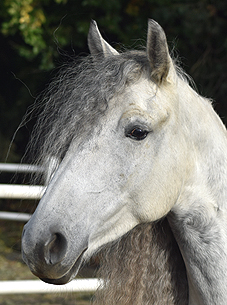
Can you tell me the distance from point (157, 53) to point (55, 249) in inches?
34.3

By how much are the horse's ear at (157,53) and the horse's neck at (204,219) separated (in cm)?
26

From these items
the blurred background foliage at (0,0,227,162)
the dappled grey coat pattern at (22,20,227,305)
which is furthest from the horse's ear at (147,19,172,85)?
the blurred background foliage at (0,0,227,162)

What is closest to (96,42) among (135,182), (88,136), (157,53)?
(157,53)

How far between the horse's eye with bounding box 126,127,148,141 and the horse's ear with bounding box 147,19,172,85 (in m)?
0.23

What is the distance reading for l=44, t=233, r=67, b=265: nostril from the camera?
135cm

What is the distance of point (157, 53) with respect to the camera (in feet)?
4.98

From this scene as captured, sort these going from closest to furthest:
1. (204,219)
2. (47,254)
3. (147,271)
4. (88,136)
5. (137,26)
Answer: (47,254)
(88,136)
(204,219)
(147,271)
(137,26)

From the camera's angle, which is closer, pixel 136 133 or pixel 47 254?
pixel 47 254

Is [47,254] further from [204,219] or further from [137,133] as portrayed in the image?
[204,219]

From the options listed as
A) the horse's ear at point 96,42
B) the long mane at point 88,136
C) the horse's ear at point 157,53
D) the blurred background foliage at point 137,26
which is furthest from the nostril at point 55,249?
the blurred background foliage at point 137,26

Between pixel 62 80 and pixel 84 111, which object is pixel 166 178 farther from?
pixel 62 80

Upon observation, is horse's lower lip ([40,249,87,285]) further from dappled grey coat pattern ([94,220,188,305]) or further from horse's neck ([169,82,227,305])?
horse's neck ([169,82,227,305])

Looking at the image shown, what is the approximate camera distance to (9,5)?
16.7 ft

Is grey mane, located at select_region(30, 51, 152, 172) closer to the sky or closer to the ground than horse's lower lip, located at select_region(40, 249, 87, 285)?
closer to the sky
